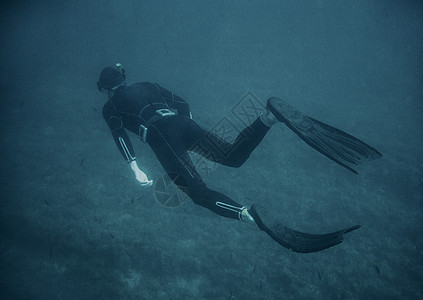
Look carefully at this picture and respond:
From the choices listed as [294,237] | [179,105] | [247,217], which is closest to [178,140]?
[179,105]

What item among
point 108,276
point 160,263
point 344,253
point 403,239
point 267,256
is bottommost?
point 108,276

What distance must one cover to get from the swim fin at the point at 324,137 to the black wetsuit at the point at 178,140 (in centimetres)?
36

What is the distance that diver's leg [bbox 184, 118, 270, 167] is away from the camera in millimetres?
3221

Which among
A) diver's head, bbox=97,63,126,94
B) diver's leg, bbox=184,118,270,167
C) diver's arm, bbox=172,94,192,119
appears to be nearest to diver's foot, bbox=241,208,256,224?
diver's leg, bbox=184,118,270,167

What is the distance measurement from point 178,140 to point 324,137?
7.18 feet

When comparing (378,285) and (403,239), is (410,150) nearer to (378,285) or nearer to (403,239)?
(403,239)

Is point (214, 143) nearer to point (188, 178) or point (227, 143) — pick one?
point (227, 143)

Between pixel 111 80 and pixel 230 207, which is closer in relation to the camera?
pixel 230 207

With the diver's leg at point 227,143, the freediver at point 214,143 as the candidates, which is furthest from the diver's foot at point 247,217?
the diver's leg at point 227,143

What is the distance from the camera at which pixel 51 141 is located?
6.97m

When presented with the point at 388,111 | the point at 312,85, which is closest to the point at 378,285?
the point at 388,111

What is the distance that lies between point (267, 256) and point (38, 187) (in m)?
5.59

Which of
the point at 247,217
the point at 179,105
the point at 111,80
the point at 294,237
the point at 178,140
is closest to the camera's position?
A: the point at 294,237

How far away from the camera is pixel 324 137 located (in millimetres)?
3199
